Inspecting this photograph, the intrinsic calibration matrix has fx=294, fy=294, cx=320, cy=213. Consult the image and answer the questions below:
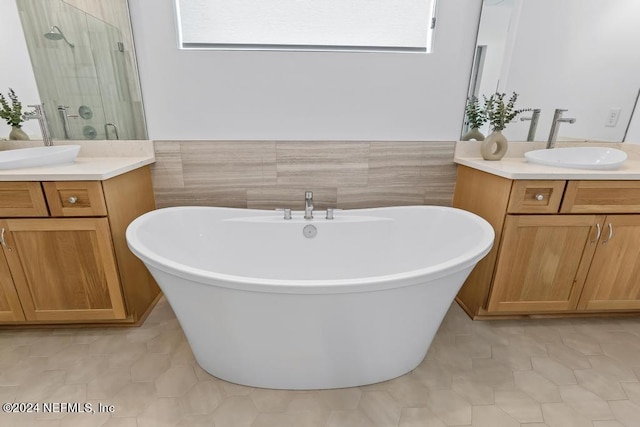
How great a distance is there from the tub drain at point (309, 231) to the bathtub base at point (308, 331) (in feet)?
2.30

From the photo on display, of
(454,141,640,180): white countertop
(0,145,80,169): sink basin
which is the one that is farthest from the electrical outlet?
(0,145,80,169): sink basin

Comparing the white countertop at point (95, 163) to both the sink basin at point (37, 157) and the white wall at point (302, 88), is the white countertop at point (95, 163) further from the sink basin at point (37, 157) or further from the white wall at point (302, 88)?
the white wall at point (302, 88)

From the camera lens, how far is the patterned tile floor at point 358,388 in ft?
3.86

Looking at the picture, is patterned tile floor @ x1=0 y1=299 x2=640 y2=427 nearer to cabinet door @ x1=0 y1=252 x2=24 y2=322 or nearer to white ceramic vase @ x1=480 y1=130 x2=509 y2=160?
cabinet door @ x1=0 y1=252 x2=24 y2=322

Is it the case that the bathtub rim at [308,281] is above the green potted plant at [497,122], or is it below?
below

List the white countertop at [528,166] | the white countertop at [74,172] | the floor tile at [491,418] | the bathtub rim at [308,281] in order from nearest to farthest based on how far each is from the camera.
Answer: the bathtub rim at [308,281]
the floor tile at [491,418]
the white countertop at [74,172]
the white countertop at [528,166]

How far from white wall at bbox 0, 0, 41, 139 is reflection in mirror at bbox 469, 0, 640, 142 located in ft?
8.64

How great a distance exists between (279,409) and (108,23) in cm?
218

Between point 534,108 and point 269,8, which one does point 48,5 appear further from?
point 534,108

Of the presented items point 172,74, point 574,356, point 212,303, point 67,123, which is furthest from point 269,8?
point 574,356

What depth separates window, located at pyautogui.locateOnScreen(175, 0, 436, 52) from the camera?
1.64m

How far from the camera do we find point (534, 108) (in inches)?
74.7

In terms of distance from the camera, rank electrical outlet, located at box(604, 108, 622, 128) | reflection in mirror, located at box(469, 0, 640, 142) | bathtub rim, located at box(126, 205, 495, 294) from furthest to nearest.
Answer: electrical outlet, located at box(604, 108, 622, 128), reflection in mirror, located at box(469, 0, 640, 142), bathtub rim, located at box(126, 205, 495, 294)

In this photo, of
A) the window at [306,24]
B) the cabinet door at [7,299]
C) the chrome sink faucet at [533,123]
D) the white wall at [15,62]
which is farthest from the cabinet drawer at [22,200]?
the chrome sink faucet at [533,123]
